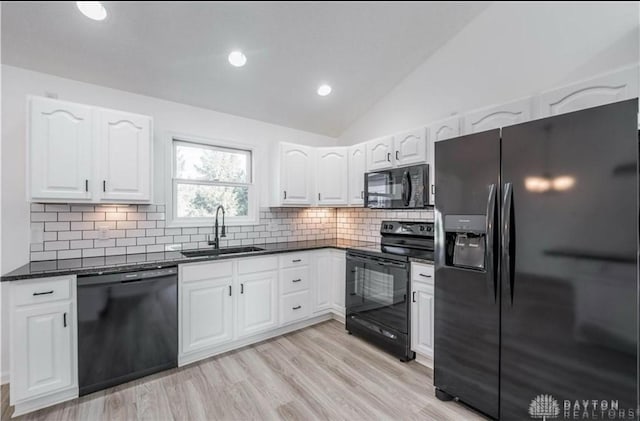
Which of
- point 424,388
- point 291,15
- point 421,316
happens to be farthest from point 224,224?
point 291,15

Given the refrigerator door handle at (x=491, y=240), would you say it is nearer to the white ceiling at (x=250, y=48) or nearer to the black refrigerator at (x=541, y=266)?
the black refrigerator at (x=541, y=266)

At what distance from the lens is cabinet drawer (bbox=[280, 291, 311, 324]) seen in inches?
117

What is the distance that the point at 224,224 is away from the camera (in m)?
3.11

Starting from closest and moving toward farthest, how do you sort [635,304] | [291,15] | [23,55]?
[291,15] < [635,304] < [23,55]

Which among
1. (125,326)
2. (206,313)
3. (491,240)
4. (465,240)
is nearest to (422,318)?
(465,240)

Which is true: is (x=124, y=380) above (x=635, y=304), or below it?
below

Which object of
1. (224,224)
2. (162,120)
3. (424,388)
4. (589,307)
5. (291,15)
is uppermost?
(162,120)

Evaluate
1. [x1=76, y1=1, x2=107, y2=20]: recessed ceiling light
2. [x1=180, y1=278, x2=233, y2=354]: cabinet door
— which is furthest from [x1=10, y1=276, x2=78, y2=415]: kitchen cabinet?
[x1=76, y1=1, x2=107, y2=20]: recessed ceiling light

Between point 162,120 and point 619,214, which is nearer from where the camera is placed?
point 619,214

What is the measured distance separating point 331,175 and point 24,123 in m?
2.77

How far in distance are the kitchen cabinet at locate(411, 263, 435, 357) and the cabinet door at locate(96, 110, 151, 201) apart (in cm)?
237

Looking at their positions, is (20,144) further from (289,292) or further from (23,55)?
(289,292)

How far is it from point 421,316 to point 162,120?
118 inches

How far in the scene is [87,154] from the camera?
211 centimetres
